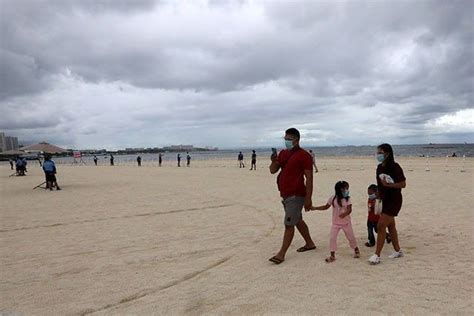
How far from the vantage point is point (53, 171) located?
51.1 feet

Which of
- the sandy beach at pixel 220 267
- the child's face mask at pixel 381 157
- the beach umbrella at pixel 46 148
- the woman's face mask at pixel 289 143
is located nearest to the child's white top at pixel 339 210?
the sandy beach at pixel 220 267

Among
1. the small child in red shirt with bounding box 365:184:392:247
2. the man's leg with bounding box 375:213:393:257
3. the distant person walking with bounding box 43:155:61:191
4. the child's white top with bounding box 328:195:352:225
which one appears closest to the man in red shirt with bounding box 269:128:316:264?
the child's white top with bounding box 328:195:352:225

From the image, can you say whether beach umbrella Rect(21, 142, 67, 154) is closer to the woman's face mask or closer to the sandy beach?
the sandy beach

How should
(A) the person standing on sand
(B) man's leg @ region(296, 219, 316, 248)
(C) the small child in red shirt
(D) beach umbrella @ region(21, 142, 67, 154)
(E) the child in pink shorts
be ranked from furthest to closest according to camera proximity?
(D) beach umbrella @ region(21, 142, 67, 154), (C) the small child in red shirt, (B) man's leg @ region(296, 219, 316, 248), (E) the child in pink shorts, (A) the person standing on sand

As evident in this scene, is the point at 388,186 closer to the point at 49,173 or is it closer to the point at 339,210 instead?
the point at 339,210

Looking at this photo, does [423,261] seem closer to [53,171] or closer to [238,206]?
[238,206]

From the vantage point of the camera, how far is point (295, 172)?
15.8 ft

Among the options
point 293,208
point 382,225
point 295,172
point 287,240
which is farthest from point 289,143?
point 382,225

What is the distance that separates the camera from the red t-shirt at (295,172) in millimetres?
4777

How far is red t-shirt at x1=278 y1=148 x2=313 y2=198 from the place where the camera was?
478 centimetres

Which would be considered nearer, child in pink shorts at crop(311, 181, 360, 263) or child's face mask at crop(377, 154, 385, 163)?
child's face mask at crop(377, 154, 385, 163)

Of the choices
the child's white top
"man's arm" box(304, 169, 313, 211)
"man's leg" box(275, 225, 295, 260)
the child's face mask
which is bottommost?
"man's leg" box(275, 225, 295, 260)

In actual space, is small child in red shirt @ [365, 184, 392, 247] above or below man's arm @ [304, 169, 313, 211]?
below

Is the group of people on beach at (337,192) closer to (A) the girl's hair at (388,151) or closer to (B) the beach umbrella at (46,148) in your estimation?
(A) the girl's hair at (388,151)
